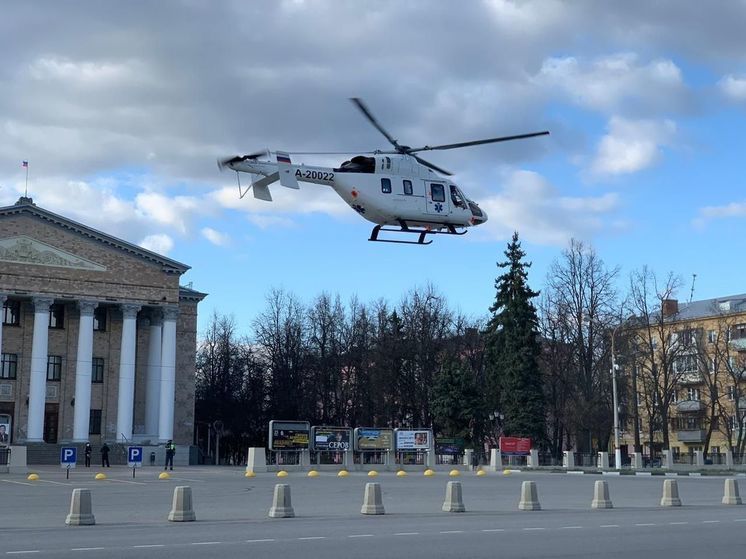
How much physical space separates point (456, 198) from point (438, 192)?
984 millimetres

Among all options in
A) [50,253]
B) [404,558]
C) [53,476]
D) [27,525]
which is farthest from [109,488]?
[50,253]

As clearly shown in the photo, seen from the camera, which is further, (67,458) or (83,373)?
(83,373)

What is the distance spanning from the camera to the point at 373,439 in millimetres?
56094

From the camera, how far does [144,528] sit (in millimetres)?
20156

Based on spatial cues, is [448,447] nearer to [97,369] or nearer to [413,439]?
[413,439]

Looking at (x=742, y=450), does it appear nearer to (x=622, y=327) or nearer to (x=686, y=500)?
(x=622, y=327)

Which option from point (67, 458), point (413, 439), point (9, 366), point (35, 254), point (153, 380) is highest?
point (35, 254)

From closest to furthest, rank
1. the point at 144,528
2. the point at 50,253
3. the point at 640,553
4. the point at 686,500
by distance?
Answer: the point at 640,553
the point at 144,528
the point at 686,500
the point at 50,253

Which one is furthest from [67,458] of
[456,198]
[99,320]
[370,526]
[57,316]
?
[99,320]

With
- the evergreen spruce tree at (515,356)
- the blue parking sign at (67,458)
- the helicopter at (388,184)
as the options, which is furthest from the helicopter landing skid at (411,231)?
the evergreen spruce tree at (515,356)

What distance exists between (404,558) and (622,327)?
57.6 m

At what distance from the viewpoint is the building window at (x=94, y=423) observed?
69812mm

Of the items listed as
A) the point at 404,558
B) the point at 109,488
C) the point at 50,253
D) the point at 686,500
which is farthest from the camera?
the point at 50,253

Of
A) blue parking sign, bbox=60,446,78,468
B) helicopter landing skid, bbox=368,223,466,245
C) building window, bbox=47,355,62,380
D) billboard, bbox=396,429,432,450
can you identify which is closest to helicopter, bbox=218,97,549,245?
helicopter landing skid, bbox=368,223,466,245
